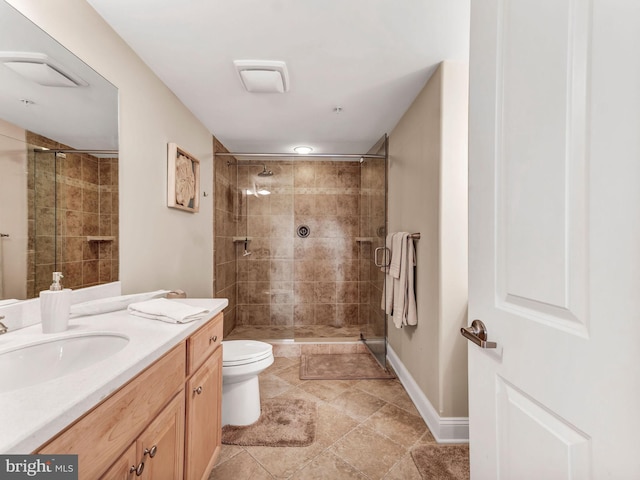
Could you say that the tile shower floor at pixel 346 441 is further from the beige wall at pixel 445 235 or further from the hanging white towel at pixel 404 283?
the hanging white towel at pixel 404 283

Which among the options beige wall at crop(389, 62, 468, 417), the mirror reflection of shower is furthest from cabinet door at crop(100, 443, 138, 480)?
the mirror reflection of shower

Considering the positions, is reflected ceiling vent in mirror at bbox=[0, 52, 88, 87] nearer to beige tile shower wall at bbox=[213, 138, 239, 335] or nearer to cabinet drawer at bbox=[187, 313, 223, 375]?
cabinet drawer at bbox=[187, 313, 223, 375]

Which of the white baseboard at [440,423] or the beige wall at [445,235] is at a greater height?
the beige wall at [445,235]

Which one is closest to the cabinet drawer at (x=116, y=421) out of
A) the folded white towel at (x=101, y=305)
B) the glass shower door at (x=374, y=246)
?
the folded white towel at (x=101, y=305)

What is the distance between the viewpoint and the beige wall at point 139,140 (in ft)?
4.28

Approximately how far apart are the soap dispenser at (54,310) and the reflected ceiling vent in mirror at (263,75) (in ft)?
4.92

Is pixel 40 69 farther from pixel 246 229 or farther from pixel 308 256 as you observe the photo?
pixel 308 256

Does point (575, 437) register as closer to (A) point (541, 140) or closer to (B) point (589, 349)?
(B) point (589, 349)

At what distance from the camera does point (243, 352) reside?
203 centimetres

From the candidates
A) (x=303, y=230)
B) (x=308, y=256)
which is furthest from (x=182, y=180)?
(x=308, y=256)

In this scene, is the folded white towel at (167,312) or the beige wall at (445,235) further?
the beige wall at (445,235)

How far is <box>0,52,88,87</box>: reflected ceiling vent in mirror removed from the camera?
104 cm

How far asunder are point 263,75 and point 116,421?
1887mm

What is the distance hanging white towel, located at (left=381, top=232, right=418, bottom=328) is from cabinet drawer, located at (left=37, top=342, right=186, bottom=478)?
66.9 inches
